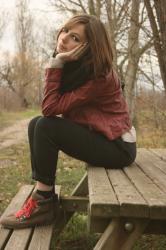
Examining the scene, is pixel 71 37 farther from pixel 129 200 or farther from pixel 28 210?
pixel 129 200

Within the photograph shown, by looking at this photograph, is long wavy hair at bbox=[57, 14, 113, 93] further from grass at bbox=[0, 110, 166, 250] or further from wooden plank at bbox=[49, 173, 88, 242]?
grass at bbox=[0, 110, 166, 250]

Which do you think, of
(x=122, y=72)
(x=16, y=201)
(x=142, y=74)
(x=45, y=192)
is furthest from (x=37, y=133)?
(x=122, y=72)

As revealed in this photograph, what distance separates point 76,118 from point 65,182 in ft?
11.4

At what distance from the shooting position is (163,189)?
246cm

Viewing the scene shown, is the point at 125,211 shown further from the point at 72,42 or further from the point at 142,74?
the point at 142,74

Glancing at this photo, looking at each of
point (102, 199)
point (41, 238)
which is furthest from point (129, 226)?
point (41, 238)

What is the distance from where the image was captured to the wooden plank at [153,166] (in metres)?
2.77

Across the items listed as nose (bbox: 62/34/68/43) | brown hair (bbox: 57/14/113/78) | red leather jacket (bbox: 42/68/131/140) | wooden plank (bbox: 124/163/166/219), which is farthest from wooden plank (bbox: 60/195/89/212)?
nose (bbox: 62/34/68/43)

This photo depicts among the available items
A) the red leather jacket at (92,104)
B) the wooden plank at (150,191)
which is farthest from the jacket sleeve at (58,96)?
the wooden plank at (150,191)

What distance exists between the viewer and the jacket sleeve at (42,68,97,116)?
3.02 meters

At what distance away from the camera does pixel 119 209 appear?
211 cm

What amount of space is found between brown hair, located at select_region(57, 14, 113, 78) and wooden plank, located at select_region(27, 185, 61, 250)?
1.03m

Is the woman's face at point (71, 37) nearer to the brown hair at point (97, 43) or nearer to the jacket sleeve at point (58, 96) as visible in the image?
the brown hair at point (97, 43)

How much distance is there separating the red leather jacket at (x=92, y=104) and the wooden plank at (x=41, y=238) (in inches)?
28.3
